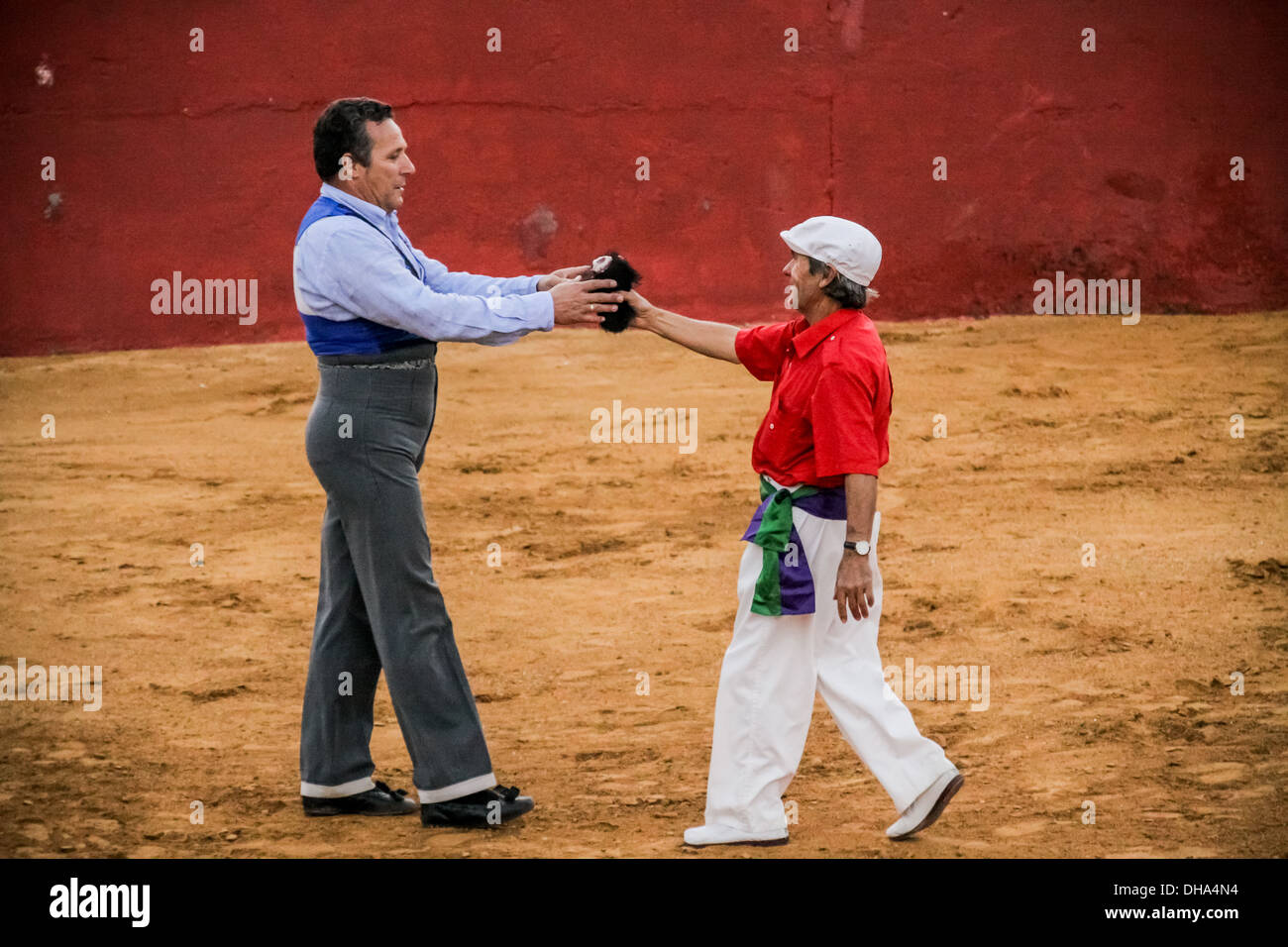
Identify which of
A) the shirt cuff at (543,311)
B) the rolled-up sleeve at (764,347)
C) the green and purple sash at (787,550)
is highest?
the shirt cuff at (543,311)

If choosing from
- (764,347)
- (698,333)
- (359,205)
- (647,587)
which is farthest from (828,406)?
(647,587)

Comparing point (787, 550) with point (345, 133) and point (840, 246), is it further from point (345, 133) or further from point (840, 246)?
point (345, 133)

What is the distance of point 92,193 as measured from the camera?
43.7 feet

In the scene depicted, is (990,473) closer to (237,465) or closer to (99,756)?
(237,465)

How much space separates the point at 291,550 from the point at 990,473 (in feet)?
14.2

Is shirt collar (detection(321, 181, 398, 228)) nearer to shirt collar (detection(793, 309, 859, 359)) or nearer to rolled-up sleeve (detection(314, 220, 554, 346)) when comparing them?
rolled-up sleeve (detection(314, 220, 554, 346))

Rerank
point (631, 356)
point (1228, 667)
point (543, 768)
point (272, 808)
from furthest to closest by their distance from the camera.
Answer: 1. point (631, 356)
2. point (1228, 667)
3. point (543, 768)
4. point (272, 808)

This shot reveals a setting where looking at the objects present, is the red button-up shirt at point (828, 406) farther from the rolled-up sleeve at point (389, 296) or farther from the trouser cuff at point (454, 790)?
the trouser cuff at point (454, 790)

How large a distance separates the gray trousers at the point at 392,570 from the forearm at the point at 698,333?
0.75 m

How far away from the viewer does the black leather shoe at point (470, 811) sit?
4.80 m

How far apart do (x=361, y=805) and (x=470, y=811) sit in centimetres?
43

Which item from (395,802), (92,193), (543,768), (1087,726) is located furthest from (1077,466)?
(92,193)

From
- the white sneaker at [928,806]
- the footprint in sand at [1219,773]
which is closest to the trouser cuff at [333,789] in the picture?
the white sneaker at [928,806]

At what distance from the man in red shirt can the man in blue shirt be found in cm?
79
